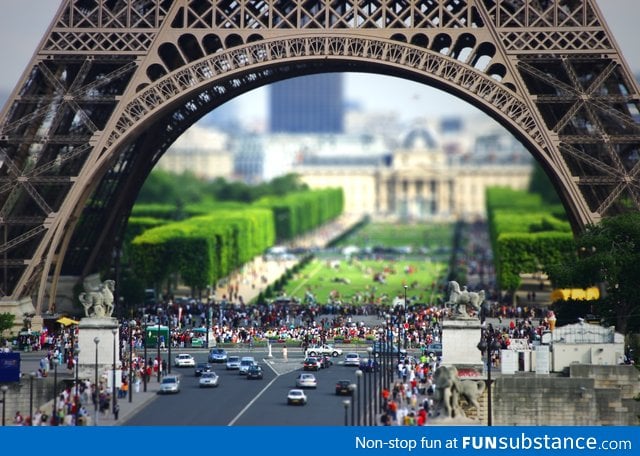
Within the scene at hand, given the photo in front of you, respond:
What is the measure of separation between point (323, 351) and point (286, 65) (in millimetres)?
16444

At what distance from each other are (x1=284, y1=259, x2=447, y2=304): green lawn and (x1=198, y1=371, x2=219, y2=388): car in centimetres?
4395

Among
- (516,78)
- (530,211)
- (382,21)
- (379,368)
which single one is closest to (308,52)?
(382,21)

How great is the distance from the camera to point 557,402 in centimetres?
7581

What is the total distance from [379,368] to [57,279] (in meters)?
24.6

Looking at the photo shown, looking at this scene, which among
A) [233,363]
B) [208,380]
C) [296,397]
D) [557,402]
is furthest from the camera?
[233,363]

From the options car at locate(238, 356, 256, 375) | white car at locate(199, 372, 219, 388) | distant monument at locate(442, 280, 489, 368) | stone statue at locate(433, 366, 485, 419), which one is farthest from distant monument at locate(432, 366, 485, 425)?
car at locate(238, 356, 256, 375)

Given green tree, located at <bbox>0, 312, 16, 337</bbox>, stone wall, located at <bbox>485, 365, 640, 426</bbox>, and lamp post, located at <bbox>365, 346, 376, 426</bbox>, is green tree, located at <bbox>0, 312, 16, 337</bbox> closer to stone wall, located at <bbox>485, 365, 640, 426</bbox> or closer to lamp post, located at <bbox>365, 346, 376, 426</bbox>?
lamp post, located at <bbox>365, 346, 376, 426</bbox>

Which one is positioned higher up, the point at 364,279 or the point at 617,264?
the point at 364,279

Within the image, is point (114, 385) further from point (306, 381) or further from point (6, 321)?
point (6, 321)

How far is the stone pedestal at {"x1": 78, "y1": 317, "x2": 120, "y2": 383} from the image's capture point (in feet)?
267

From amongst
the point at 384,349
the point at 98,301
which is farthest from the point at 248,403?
the point at 384,349

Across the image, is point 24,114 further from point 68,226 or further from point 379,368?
point 379,368

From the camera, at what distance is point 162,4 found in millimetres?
94688

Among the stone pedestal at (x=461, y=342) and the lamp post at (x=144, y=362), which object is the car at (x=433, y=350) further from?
the lamp post at (x=144, y=362)
